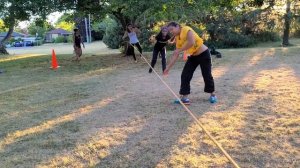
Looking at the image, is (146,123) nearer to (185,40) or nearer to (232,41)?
(185,40)

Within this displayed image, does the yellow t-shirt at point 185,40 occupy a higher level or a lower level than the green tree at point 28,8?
lower

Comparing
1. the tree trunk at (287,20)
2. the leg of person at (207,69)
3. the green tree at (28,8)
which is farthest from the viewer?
the tree trunk at (287,20)

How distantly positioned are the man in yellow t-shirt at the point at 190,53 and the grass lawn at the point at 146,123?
0.38 m

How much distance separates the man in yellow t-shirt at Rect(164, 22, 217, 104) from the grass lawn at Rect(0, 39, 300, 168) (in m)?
0.38

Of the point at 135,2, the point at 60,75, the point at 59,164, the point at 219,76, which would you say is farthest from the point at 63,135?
the point at 135,2

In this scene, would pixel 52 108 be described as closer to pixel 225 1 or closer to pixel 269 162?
pixel 269 162

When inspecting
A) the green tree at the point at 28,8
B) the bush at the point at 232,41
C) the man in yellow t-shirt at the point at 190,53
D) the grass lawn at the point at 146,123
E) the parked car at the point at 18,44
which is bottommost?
the parked car at the point at 18,44

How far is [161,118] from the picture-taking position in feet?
20.9

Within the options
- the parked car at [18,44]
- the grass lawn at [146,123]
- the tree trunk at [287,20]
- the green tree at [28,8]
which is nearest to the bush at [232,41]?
the tree trunk at [287,20]

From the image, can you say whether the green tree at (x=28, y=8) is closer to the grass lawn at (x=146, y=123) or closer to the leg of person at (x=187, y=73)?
the grass lawn at (x=146, y=123)

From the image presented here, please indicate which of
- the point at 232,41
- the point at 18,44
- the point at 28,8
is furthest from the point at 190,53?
the point at 18,44

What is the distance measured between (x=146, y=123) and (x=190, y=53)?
5.35 ft

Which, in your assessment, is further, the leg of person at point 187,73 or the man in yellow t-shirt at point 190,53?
the leg of person at point 187,73

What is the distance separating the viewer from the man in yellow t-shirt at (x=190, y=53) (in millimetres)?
6629
